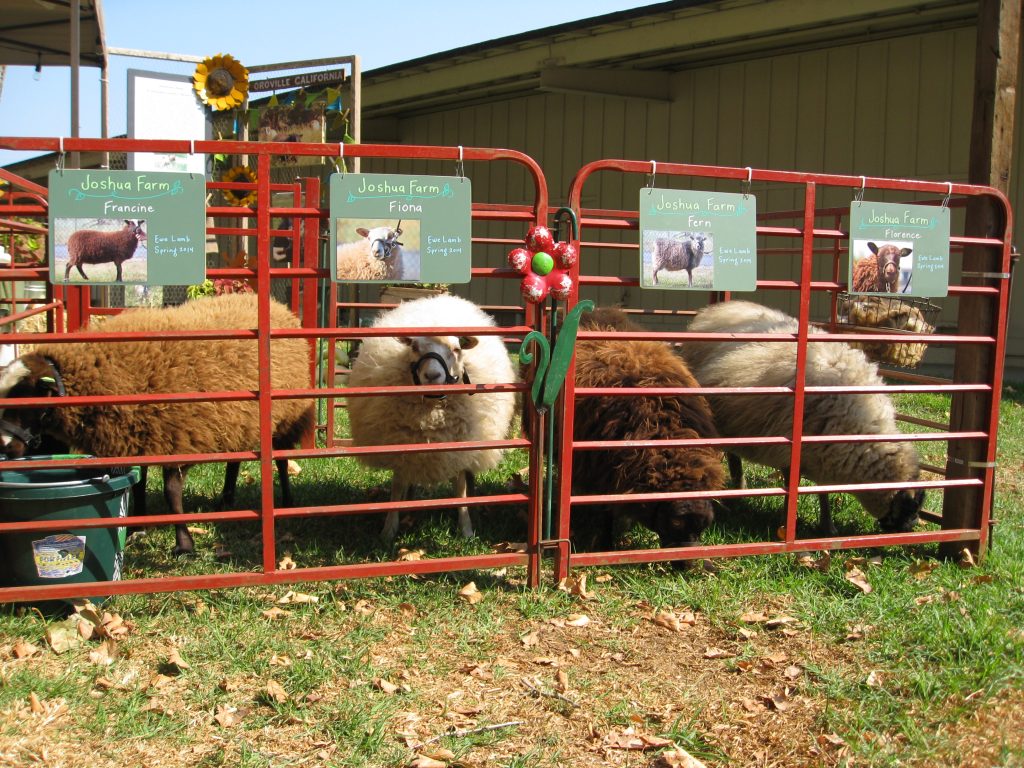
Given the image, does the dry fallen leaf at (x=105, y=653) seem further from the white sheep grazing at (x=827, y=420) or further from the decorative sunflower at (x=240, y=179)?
the decorative sunflower at (x=240, y=179)

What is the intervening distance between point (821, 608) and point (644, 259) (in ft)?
6.12

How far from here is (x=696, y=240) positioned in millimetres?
4262

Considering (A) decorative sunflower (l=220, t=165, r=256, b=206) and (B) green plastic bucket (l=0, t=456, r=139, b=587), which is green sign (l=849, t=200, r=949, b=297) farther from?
(A) decorative sunflower (l=220, t=165, r=256, b=206)

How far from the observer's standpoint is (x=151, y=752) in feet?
9.41

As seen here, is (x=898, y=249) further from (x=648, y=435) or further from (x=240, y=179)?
(x=240, y=179)

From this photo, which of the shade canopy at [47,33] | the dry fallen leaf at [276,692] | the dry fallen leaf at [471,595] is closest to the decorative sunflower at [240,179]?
the shade canopy at [47,33]

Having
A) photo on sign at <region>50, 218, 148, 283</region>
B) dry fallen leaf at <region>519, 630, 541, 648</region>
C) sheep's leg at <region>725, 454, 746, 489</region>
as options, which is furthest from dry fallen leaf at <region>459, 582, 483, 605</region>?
sheep's leg at <region>725, 454, 746, 489</region>

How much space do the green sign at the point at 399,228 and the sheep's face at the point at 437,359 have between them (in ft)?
3.01

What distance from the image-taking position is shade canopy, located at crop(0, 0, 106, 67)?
834cm

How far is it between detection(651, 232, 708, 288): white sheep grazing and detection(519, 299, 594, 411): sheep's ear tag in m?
0.42

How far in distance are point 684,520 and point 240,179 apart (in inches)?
219

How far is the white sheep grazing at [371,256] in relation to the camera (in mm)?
3854

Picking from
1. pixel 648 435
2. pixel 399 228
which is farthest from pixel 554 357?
pixel 648 435

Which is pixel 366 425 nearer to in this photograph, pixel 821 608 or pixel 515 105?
pixel 821 608
